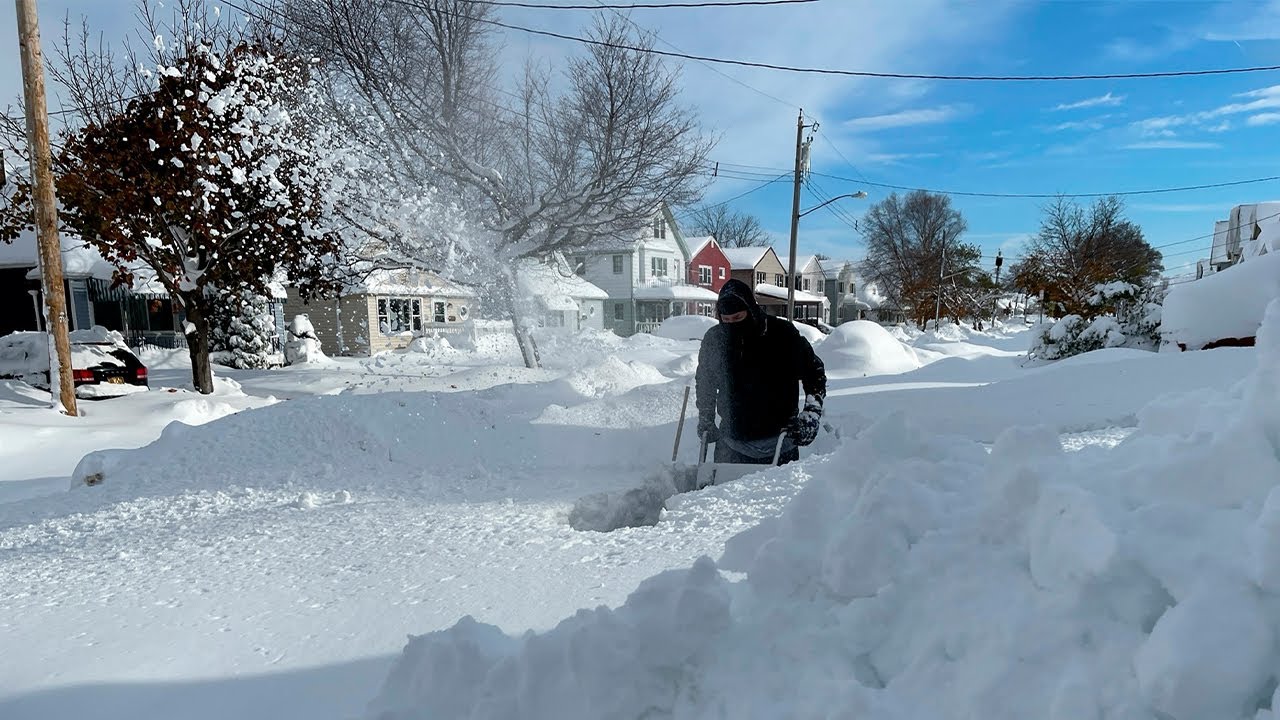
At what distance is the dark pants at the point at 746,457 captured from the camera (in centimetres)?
485

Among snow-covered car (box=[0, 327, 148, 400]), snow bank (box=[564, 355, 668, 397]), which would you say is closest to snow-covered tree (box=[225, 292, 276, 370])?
snow-covered car (box=[0, 327, 148, 400])

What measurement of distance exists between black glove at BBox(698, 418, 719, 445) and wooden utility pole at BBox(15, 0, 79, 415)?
10.4 m

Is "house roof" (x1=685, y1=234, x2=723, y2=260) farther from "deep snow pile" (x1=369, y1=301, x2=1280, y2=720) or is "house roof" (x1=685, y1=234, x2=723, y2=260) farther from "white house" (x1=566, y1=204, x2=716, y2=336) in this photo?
"deep snow pile" (x1=369, y1=301, x2=1280, y2=720)

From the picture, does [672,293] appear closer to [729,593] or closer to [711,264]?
[711,264]

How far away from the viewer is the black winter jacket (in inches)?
179

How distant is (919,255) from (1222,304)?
51527 millimetres

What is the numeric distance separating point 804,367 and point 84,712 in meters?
4.04

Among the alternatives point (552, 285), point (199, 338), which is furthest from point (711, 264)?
point (199, 338)

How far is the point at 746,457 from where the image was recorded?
493 centimetres

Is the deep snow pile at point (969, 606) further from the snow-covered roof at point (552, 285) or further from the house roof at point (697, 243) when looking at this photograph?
the house roof at point (697, 243)

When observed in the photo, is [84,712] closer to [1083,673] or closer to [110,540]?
[110,540]

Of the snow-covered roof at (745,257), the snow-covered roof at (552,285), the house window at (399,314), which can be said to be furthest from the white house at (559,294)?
the snow-covered roof at (745,257)

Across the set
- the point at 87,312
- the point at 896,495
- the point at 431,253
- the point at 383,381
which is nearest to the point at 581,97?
the point at 431,253

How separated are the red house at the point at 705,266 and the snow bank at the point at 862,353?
85.4 ft
